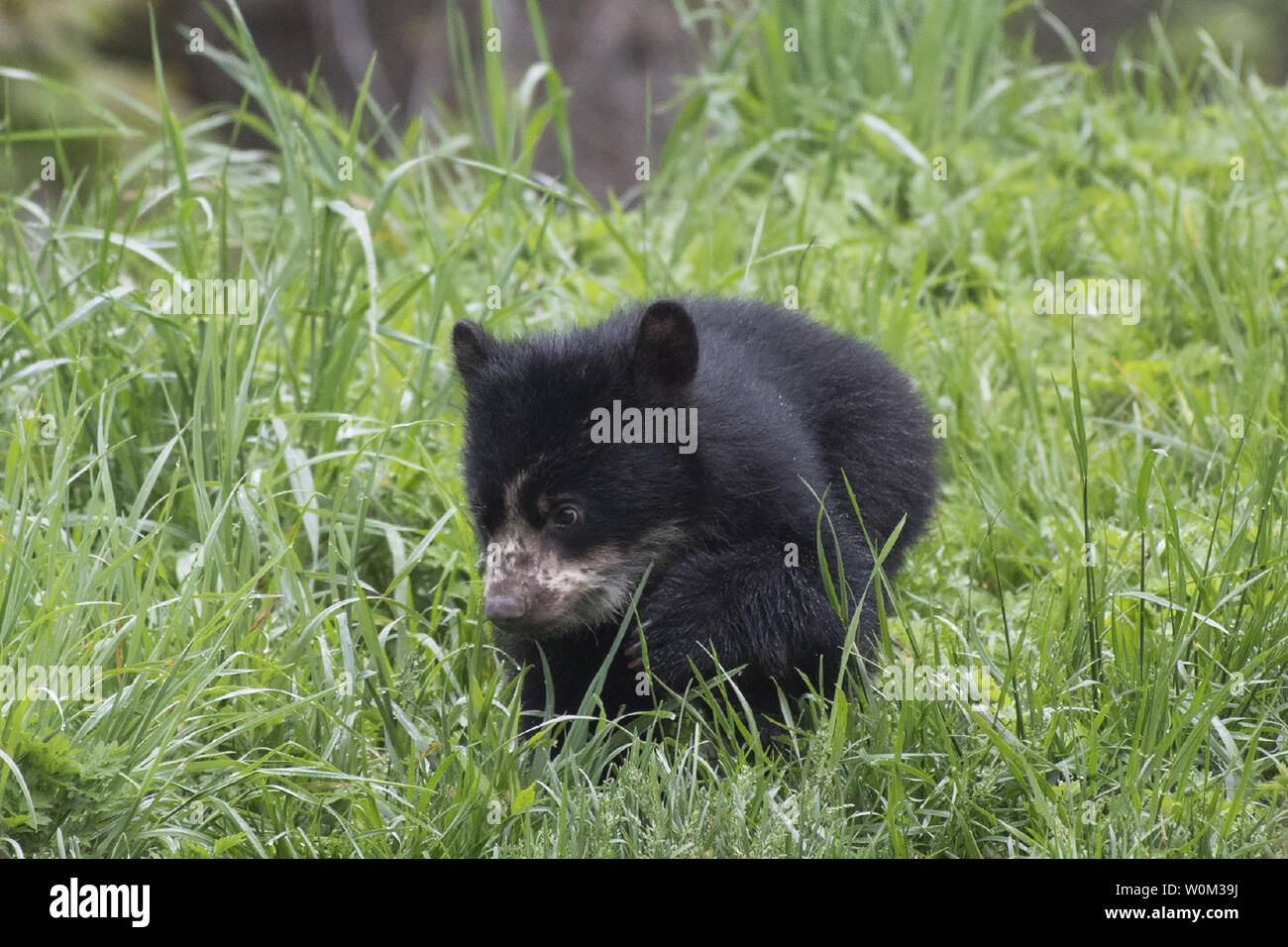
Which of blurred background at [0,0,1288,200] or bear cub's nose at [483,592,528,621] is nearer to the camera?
bear cub's nose at [483,592,528,621]

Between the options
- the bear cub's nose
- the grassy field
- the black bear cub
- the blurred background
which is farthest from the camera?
the blurred background

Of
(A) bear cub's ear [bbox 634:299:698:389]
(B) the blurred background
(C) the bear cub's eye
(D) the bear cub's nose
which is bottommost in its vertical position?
(D) the bear cub's nose

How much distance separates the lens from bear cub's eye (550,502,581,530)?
3594 mm

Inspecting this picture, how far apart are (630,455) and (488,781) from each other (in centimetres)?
89

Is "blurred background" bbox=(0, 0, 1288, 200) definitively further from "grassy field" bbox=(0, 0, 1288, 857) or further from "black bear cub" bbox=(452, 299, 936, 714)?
"black bear cub" bbox=(452, 299, 936, 714)

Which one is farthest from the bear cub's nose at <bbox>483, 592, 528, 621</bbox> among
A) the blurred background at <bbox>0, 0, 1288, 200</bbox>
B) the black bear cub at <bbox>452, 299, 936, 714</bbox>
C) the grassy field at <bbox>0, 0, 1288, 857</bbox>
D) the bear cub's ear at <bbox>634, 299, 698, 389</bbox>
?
the blurred background at <bbox>0, 0, 1288, 200</bbox>

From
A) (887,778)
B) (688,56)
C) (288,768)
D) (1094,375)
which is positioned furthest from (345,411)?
(688,56)

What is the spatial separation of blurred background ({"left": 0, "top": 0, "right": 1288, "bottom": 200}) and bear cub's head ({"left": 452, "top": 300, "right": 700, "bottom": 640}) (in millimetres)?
4189

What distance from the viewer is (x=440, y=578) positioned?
4328mm

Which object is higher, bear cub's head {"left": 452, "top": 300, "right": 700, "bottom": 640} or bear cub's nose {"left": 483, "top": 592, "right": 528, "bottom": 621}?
bear cub's head {"left": 452, "top": 300, "right": 700, "bottom": 640}

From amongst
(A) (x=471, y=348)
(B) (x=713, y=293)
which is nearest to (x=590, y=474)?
(A) (x=471, y=348)

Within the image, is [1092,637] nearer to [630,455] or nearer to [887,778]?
[887,778]

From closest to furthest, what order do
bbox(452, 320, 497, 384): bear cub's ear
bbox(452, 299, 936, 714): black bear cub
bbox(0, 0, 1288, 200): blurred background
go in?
bbox(452, 299, 936, 714): black bear cub, bbox(452, 320, 497, 384): bear cub's ear, bbox(0, 0, 1288, 200): blurred background

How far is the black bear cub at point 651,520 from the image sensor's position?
11.7 ft
